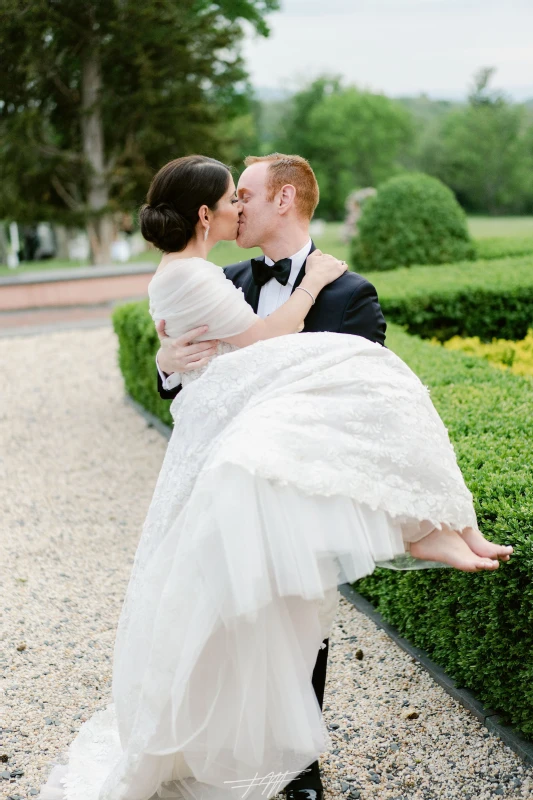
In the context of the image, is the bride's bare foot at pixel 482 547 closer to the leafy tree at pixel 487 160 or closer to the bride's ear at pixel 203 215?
the bride's ear at pixel 203 215

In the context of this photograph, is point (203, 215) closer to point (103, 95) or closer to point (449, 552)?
point (449, 552)

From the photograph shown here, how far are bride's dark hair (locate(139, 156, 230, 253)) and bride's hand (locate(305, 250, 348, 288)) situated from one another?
374mm

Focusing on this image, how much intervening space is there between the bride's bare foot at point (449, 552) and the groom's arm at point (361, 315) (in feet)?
2.24

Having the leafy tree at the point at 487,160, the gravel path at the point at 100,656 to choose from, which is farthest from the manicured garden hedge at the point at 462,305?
the leafy tree at the point at 487,160

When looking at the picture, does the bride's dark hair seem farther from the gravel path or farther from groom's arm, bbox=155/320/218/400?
the gravel path

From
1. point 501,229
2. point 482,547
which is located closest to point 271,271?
point 482,547

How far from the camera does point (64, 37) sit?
19516 millimetres

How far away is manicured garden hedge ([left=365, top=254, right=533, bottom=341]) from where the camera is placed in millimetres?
7465

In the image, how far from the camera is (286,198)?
8.61 ft

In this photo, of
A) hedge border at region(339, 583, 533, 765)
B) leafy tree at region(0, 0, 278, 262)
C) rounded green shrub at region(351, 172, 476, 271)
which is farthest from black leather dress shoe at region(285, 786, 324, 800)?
leafy tree at region(0, 0, 278, 262)

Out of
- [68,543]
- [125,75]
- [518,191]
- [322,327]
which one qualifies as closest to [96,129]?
[125,75]

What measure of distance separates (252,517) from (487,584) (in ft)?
4.12

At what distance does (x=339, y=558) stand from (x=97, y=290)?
13594mm

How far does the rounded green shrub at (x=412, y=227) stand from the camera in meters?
12.1
